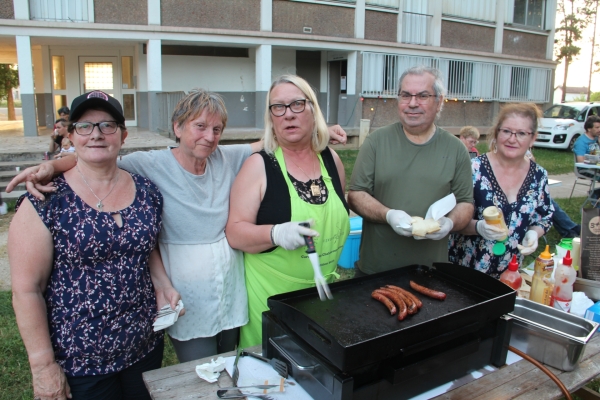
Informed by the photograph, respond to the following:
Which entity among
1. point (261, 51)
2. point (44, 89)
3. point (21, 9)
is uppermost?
point (21, 9)

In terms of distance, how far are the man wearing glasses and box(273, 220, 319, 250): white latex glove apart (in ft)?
2.33

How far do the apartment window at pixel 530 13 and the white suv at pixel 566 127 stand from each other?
4.75 meters

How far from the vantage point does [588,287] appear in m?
2.63

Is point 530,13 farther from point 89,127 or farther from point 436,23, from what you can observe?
point 89,127

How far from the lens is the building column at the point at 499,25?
61.8ft

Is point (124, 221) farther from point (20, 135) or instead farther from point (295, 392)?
point (20, 135)

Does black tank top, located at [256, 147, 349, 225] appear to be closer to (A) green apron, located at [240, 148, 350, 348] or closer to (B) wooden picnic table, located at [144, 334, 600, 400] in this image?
(A) green apron, located at [240, 148, 350, 348]

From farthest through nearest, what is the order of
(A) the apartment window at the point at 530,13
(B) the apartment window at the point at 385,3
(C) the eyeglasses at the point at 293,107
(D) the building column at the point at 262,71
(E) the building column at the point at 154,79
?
(A) the apartment window at the point at 530,13, (B) the apartment window at the point at 385,3, (D) the building column at the point at 262,71, (E) the building column at the point at 154,79, (C) the eyeglasses at the point at 293,107

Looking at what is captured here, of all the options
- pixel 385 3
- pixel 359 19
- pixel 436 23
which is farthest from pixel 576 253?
pixel 436 23

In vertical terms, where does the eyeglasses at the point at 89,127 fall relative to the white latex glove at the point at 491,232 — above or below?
above

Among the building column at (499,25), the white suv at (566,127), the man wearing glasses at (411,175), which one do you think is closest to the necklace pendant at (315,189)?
the man wearing glasses at (411,175)

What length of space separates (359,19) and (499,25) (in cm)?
710

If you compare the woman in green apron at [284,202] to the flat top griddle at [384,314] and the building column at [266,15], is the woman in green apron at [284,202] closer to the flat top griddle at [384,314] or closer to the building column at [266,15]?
the flat top griddle at [384,314]

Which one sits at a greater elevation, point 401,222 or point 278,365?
point 401,222
